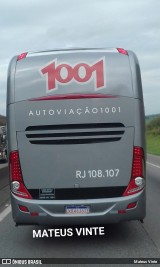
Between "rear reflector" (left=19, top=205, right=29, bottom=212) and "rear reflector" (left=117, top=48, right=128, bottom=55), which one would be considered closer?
"rear reflector" (left=19, top=205, right=29, bottom=212)

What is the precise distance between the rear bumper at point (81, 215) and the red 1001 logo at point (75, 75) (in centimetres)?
185

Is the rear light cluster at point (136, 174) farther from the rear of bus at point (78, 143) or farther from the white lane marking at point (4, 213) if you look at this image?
the white lane marking at point (4, 213)

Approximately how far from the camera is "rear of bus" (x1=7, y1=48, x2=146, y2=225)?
8.55 meters

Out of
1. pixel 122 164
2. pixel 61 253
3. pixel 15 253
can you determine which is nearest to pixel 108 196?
pixel 122 164

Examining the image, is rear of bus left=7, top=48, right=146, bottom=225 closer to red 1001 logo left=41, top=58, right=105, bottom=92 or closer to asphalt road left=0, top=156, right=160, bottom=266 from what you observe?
red 1001 logo left=41, top=58, right=105, bottom=92

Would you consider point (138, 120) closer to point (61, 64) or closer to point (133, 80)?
point (133, 80)

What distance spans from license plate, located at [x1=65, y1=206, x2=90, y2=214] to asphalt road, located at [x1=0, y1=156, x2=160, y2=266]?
581mm

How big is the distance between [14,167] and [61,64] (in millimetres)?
1870

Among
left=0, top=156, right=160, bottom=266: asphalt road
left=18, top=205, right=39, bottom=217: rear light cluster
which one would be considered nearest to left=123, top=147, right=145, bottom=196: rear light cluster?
left=0, top=156, right=160, bottom=266: asphalt road

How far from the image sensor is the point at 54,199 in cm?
860

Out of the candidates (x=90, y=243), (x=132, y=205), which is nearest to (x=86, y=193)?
(x=132, y=205)

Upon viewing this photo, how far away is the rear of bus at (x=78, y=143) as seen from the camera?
8555 millimetres

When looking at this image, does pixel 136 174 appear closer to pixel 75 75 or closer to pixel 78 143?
pixel 78 143

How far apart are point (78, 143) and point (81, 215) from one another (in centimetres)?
116
